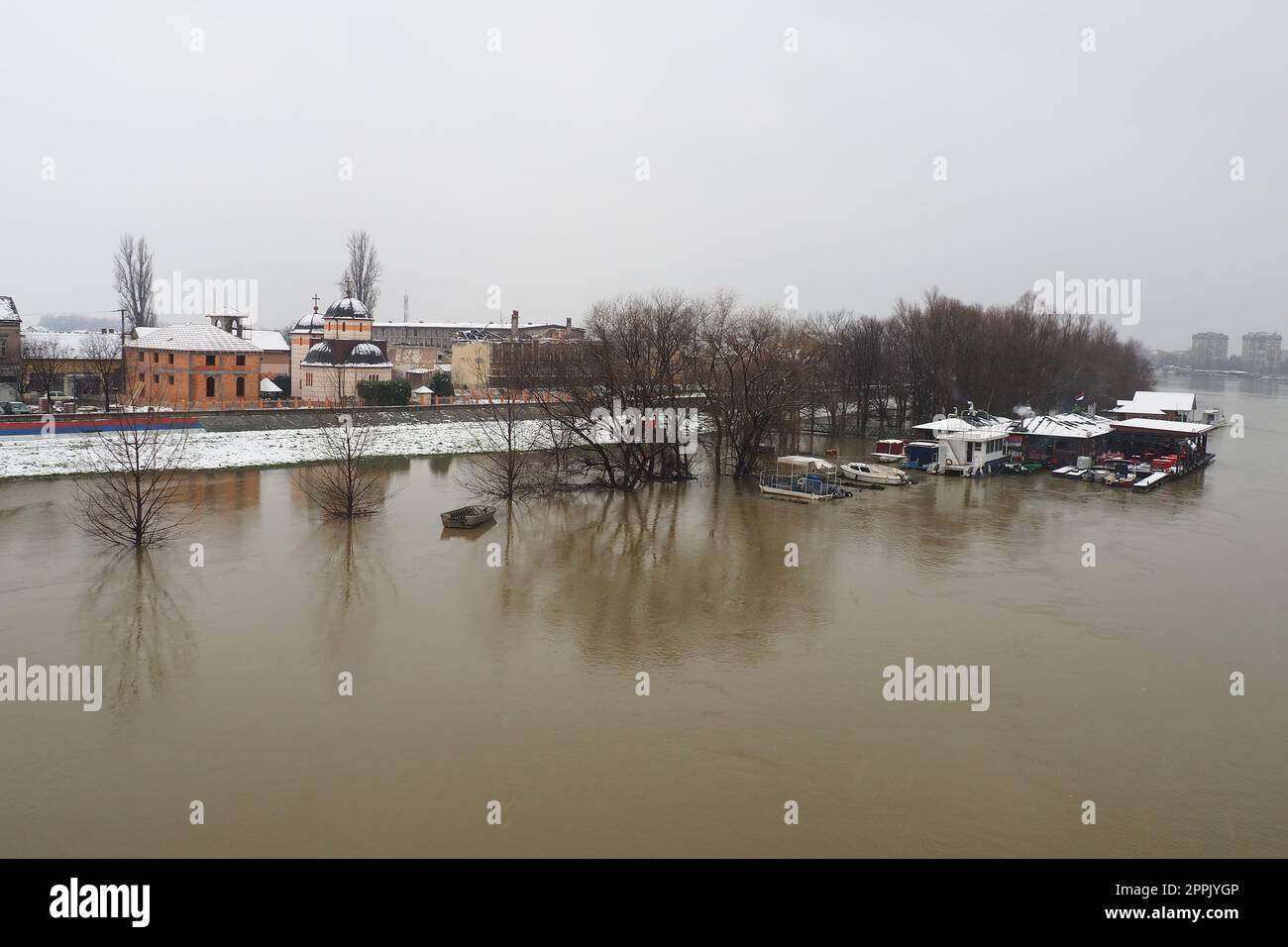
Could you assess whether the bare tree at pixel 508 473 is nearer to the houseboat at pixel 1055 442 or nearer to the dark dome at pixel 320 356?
the dark dome at pixel 320 356

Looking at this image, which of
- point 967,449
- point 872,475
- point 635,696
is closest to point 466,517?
point 635,696

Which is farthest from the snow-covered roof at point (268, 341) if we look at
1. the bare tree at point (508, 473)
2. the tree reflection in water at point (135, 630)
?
the tree reflection in water at point (135, 630)

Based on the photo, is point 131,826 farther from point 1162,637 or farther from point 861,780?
point 1162,637

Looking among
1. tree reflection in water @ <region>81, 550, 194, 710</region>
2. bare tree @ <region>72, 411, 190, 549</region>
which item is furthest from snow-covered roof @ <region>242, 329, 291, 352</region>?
tree reflection in water @ <region>81, 550, 194, 710</region>

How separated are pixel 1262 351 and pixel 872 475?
7842 inches

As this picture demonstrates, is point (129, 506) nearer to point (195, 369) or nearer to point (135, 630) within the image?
point (135, 630)

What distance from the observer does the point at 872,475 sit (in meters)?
29.3

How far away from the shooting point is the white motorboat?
29281 mm

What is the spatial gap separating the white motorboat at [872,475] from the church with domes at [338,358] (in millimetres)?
22895

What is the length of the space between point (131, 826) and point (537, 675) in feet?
16.7

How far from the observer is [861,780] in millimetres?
9758
